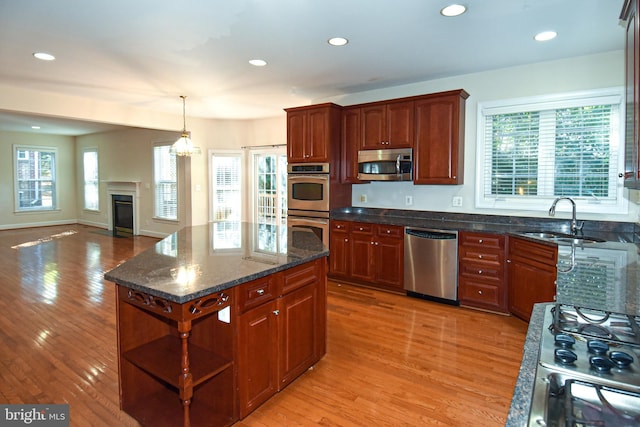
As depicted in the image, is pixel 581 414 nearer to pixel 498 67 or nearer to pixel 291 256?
pixel 291 256

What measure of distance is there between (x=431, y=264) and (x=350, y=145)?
1.91 metres

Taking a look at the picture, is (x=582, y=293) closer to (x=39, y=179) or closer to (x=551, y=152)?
(x=551, y=152)

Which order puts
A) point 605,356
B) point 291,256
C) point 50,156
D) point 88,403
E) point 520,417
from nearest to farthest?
point 520,417
point 605,356
point 88,403
point 291,256
point 50,156

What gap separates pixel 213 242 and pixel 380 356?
5.18ft

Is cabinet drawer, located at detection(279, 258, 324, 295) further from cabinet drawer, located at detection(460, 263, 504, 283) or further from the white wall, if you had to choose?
the white wall

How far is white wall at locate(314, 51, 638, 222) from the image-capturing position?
3.58m

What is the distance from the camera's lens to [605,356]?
946mm

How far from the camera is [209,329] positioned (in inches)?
81.3

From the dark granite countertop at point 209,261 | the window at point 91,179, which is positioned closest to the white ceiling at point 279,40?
the dark granite countertop at point 209,261

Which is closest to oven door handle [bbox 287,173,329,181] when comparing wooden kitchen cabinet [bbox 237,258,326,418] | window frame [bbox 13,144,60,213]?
wooden kitchen cabinet [bbox 237,258,326,418]

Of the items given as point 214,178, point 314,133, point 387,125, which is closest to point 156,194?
Result: point 214,178

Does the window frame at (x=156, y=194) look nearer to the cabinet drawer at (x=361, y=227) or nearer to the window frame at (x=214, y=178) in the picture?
the window frame at (x=214, y=178)

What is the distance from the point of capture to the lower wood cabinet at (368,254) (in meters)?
4.32

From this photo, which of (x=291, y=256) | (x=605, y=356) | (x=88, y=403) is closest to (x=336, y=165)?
(x=291, y=256)
